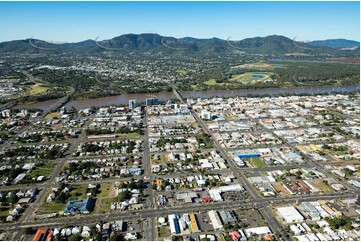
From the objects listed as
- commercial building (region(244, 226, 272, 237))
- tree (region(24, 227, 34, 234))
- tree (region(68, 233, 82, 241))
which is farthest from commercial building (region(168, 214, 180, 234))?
tree (region(24, 227, 34, 234))

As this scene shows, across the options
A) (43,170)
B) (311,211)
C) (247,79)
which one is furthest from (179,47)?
(311,211)

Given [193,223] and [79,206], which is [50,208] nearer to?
[79,206]

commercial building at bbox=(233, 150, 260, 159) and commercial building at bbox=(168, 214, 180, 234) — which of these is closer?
commercial building at bbox=(168, 214, 180, 234)

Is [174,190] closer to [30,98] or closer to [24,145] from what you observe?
[24,145]

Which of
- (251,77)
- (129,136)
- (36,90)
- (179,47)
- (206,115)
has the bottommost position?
(129,136)

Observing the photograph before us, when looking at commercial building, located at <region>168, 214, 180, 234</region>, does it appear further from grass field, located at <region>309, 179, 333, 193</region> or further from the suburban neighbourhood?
grass field, located at <region>309, 179, 333, 193</region>

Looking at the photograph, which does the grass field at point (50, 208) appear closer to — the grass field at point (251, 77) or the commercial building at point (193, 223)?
the commercial building at point (193, 223)
